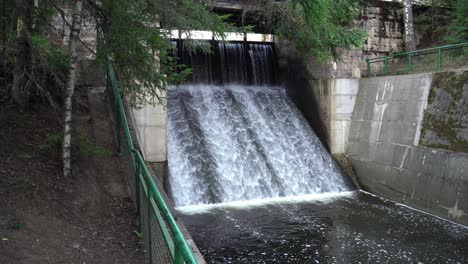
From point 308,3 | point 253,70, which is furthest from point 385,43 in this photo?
point 308,3

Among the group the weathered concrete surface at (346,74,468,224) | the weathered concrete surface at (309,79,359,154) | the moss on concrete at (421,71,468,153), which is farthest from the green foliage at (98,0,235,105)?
the weathered concrete surface at (309,79,359,154)

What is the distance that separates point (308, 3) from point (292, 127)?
8.58 metres

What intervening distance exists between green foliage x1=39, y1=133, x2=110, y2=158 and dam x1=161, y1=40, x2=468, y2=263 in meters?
2.83

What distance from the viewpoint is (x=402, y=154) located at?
1180 cm

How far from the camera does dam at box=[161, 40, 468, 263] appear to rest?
8117 mm

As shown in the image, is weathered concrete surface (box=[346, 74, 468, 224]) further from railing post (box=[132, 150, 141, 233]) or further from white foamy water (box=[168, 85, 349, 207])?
railing post (box=[132, 150, 141, 233])

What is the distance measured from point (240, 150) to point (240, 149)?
0.16 ft

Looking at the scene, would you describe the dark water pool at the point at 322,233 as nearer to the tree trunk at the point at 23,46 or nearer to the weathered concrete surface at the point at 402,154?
the weathered concrete surface at the point at 402,154

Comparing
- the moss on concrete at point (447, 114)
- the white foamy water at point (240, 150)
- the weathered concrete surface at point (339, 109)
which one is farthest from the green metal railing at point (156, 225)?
the weathered concrete surface at point (339, 109)

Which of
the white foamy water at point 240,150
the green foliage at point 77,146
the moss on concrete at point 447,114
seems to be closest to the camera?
the green foliage at point 77,146

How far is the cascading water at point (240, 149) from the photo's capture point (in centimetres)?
1164

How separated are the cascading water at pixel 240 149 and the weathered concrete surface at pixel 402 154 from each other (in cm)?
123

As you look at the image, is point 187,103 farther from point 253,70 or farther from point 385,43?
point 385,43

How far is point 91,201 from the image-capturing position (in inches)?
240
